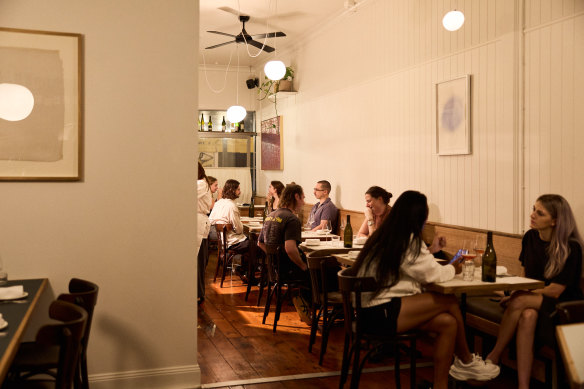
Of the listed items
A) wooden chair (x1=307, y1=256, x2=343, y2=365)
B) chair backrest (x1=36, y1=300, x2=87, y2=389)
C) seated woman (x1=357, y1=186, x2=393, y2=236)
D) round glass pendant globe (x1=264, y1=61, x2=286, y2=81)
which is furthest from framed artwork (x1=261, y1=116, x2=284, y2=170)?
chair backrest (x1=36, y1=300, x2=87, y2=389)

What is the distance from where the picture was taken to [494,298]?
425 cm

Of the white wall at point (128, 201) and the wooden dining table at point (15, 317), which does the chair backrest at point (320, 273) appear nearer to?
the white wall at point (128, 201)

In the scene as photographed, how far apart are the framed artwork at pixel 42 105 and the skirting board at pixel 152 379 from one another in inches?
52.4

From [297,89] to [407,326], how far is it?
683cm

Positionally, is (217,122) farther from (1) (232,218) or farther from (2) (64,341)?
(2) (64,341)

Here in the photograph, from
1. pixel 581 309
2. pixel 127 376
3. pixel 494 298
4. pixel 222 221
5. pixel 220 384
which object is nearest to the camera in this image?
pixel 581 309

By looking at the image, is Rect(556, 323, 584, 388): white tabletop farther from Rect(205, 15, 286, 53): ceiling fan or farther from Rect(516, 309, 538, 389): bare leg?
Rect(205, 15, 286, 53): ceiling fan

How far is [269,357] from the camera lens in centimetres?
460

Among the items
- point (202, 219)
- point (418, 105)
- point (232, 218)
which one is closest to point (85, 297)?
point (202, 219)

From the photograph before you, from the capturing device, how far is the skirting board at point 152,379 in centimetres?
Answer: 368

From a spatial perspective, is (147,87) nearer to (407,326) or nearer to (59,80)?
(59,80)

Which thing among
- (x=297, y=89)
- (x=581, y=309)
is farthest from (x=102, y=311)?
(x=297, y=89)

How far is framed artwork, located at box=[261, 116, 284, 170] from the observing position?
10.6 m

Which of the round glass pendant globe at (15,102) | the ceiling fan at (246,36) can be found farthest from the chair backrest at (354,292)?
the ceiling fan at (246,36)
